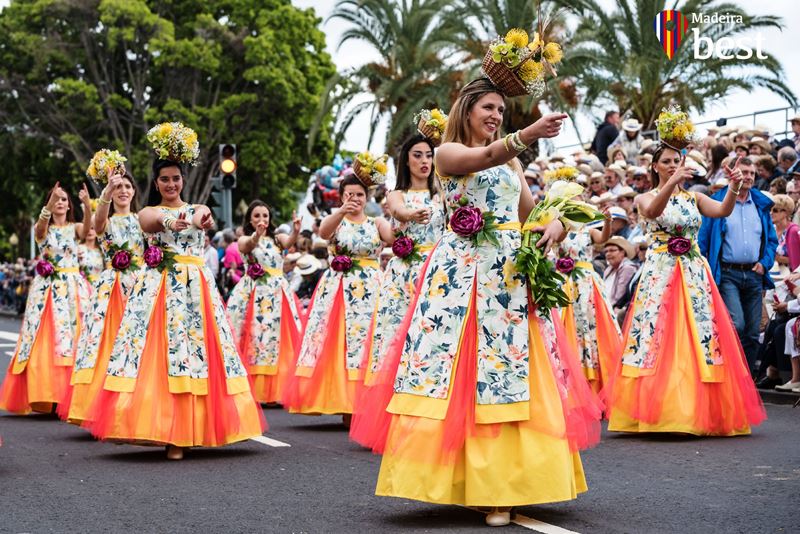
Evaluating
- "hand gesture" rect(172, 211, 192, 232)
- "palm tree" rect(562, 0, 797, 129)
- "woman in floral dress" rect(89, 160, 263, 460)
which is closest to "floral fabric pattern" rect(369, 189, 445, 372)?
"woman in floral dress" rect(89, 160, 263, 460)

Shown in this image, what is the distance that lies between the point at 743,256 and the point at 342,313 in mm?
3852

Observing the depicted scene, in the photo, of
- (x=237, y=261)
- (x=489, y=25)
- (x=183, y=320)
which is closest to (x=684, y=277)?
(x=183, y=320)

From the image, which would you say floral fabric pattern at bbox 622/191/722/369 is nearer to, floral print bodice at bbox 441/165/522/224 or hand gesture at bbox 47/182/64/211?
floral print bodice at bbox 441/165/522/224

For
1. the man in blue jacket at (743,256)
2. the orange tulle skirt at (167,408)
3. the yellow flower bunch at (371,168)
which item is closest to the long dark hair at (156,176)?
the orange tulle skirt at (167,408)

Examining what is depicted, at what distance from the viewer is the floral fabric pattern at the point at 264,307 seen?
13.8 metres

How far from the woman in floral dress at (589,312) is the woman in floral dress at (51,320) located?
477cm

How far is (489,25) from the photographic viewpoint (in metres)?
26.5

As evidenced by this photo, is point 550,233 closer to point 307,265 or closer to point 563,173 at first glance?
point 563,173

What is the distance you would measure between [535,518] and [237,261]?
13405mm

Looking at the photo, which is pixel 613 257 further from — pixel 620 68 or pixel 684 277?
pixel 620 68

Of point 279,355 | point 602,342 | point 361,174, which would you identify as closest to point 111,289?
point 361,174

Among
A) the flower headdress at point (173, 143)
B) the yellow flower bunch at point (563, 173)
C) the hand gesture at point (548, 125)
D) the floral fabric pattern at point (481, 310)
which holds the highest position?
the yellow flower bunch at point (563, 173)

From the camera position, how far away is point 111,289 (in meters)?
11.3

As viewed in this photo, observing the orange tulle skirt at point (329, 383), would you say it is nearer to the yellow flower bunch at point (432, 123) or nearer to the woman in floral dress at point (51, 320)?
the yellow flower bunch at point (432, 123)
